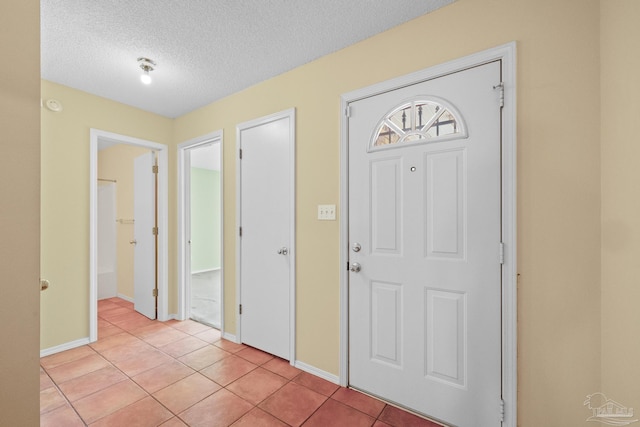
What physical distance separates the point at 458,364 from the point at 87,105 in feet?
13.0

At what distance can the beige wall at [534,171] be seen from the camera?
4.19ft

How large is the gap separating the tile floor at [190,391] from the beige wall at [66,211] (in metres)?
0.34

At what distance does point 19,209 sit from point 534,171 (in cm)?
208

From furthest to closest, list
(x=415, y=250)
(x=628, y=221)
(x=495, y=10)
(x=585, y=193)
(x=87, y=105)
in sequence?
(x=87, y=105)
(x=415, y=250)
(x=495, y=10)
(x=585, y=193)
(x=628, y=221)

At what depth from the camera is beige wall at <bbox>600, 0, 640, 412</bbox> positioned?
106 centimetres

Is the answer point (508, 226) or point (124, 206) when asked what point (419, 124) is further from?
point (124, 206)

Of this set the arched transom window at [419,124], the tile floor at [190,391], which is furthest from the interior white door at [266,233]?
the arched transom window at [419,124]

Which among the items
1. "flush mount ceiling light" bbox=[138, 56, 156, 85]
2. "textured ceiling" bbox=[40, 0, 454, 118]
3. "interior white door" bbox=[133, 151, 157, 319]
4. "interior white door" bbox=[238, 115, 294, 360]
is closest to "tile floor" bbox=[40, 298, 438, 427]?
"interior white door" bbox=[238, 115, 294, 360]

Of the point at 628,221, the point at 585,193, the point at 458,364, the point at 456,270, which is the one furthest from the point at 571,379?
the point at 585,193

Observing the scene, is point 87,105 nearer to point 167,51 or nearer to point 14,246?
point 167,51

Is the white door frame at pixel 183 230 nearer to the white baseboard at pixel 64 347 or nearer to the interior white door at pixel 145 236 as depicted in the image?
the interior white door at pixel 145 236

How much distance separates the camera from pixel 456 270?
1.59 metres

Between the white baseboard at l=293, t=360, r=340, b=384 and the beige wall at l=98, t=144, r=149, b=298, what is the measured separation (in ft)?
10.7

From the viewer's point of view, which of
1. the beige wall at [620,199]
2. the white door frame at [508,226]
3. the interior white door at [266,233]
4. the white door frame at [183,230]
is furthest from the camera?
the white door frame at [183,230]
